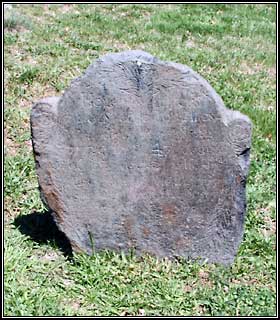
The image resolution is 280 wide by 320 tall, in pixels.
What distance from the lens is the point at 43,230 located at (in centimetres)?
449

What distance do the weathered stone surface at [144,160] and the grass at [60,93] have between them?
0.20m

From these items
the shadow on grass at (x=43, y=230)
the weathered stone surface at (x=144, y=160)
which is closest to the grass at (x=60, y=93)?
the shadow on grass at (x=43, y=230)

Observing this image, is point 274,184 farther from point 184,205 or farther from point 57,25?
point 57,25

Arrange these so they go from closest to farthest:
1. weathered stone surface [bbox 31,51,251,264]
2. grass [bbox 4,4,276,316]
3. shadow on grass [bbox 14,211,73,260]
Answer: weathered stone surface [bbox 31,51,251,264] < grass [bbox 4,4,276,316] < shadow on grass [bbox 14,211,73,260]

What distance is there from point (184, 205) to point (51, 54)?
3.90 metres

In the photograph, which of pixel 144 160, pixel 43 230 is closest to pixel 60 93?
pixel 43 230

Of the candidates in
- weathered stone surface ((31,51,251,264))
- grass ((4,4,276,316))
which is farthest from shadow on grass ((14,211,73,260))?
weathered stone surface ((31,51,251,264))

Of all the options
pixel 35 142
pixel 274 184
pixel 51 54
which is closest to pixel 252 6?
pixel 51 54

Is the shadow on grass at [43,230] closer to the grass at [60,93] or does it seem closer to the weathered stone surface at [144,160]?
the grass at [60,93]

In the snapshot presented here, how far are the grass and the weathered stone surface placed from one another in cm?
20

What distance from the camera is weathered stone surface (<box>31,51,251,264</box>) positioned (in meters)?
3.77

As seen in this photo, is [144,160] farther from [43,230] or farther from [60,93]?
[60,93]

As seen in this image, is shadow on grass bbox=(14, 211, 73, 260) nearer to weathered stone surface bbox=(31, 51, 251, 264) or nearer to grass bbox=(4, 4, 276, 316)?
grass bbox=(4, 4, 276, 316)

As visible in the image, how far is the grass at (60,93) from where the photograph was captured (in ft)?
12.9
